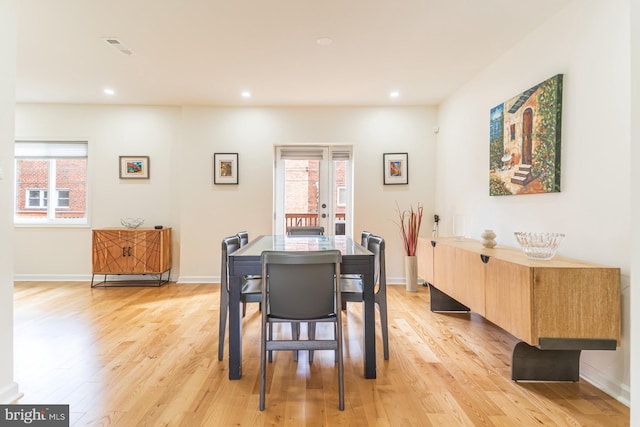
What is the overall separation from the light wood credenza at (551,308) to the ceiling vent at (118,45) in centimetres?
367

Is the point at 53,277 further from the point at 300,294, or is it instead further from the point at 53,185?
the point at 300,294

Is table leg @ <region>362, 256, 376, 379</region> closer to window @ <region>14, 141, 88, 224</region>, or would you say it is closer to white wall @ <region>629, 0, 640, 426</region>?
white wall @ <region>629, 0, 640, 426</region>

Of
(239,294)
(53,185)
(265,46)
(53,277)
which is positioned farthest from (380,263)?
(53,185)

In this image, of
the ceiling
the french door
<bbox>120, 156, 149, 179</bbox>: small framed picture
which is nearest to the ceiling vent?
the ceiling

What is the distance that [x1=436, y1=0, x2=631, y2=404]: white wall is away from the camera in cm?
207

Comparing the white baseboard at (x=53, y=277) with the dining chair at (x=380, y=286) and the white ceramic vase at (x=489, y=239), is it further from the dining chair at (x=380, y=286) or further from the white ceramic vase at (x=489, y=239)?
the white ceramic vase at (x=489, y=239)

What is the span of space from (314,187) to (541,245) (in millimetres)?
3504

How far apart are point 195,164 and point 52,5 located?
8.90 feet

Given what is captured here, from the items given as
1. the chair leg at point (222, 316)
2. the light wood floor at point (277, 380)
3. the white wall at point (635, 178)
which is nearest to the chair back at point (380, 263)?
the light wood floor at point (277, 380)

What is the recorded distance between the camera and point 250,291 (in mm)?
2463

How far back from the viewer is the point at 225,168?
5.22m

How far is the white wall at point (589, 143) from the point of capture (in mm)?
2070

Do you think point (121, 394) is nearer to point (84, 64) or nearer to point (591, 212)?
point (591, 212)

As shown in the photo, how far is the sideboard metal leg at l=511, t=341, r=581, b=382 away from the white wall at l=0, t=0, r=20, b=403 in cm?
307
